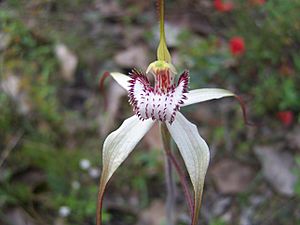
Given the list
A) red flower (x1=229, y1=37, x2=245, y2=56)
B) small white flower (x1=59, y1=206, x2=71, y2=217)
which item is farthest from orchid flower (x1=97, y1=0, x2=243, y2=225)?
red flower (x1=229, y1=37, x2=245, y2=56)


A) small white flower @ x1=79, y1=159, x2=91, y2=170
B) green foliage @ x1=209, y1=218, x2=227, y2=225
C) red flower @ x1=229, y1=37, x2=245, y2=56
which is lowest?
green foliage @ x1=209, y1=218, x2=227, y2=225

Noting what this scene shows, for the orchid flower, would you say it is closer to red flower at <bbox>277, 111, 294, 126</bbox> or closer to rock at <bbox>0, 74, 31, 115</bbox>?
red flower at <bbox>277, 111, 294, 126</bbox>

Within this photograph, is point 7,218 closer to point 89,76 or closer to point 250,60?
point 89,76

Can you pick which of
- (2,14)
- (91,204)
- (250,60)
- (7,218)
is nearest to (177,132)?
(91,204)

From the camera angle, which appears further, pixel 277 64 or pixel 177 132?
pixel 277 64

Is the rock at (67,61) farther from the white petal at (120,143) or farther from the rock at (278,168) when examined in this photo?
the white petal at (120,143)

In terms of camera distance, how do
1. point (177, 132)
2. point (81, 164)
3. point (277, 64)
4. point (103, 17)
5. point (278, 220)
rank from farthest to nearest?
point (103, 17)
point (277, 64)
point (81, 164)
point (278, 220)
point (177, 132)

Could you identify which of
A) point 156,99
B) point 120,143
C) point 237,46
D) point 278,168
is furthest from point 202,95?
point 237,46

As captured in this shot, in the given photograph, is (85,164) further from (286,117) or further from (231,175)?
(286,117)
